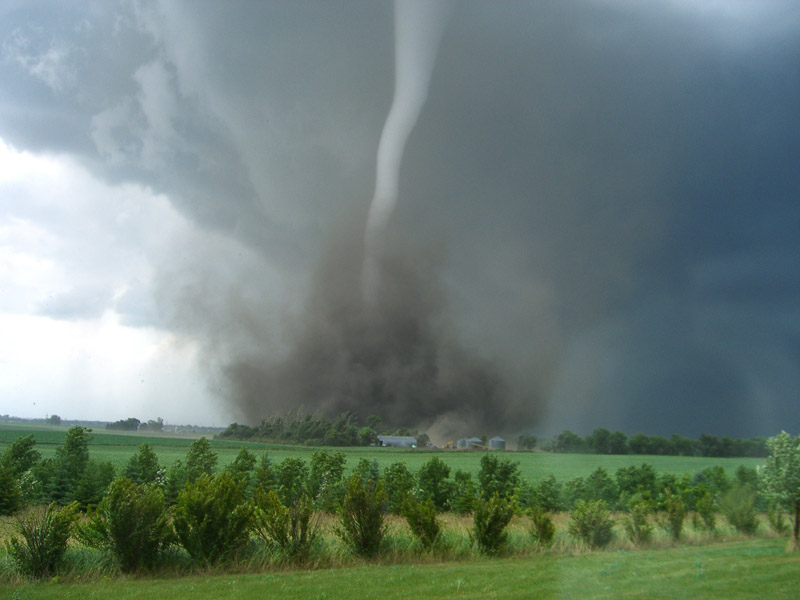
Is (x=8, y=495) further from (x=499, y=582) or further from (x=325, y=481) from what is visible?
(x=499, y=582)

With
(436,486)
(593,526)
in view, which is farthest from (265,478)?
(593,526)

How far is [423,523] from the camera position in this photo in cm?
1531

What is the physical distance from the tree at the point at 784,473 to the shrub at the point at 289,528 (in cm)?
1602

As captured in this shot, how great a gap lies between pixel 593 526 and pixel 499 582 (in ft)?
24.6

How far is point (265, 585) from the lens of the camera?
1161 cm

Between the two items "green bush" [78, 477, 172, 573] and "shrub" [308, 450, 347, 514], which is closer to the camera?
"green bush" [78, 477, 172, 573]

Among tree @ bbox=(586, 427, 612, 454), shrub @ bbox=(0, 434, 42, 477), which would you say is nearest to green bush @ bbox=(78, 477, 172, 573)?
shrub @ bbox=(0, 434, 42, 477)

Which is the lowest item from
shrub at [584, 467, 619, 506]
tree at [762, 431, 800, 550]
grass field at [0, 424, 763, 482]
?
grass field at [0, 424, 763, 482]

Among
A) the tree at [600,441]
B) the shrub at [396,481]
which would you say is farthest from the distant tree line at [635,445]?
the shrub at [396,481]

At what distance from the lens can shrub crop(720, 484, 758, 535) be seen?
68.7 feet

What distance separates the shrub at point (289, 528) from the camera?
14.1m

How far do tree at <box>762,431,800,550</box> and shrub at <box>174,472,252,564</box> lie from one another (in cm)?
1791

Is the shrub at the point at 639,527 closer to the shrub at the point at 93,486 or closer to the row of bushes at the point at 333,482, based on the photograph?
the row of bushes at the point at 333,482

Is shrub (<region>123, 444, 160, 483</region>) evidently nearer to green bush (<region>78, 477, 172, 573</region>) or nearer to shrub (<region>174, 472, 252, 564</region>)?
green bush (<region>78, 477, 172, 573</region>)
